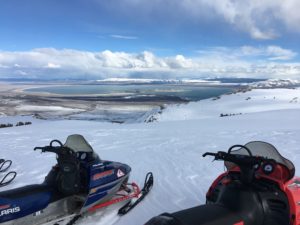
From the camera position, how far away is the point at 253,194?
3.32m

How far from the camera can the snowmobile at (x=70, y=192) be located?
13.8ft

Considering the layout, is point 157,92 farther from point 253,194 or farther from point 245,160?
point 253,194

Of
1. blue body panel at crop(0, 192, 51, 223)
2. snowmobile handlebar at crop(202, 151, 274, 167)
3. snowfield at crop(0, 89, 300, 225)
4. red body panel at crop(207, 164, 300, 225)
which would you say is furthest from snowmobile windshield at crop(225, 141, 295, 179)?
blue body panel at crop(0, 192, 51, 223)

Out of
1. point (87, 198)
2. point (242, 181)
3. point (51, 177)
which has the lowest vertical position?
→ point (87, 198)

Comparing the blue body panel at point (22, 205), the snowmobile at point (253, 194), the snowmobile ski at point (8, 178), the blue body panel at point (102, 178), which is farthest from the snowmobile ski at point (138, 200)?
the snowmobile ski at point (8, 178)

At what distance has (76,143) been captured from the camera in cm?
529

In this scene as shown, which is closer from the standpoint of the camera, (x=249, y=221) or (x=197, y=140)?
(x=249, y=221)

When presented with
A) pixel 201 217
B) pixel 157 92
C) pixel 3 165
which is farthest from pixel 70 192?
pixel 157 92

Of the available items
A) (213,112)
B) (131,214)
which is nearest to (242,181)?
(131,214)

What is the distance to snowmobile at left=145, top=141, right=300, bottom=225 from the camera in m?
3.08

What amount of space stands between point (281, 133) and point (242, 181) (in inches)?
349

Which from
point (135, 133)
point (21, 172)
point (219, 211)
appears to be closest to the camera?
point (219, 211)

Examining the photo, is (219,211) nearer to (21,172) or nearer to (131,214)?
(131,214)

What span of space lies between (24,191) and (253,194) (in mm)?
2931
